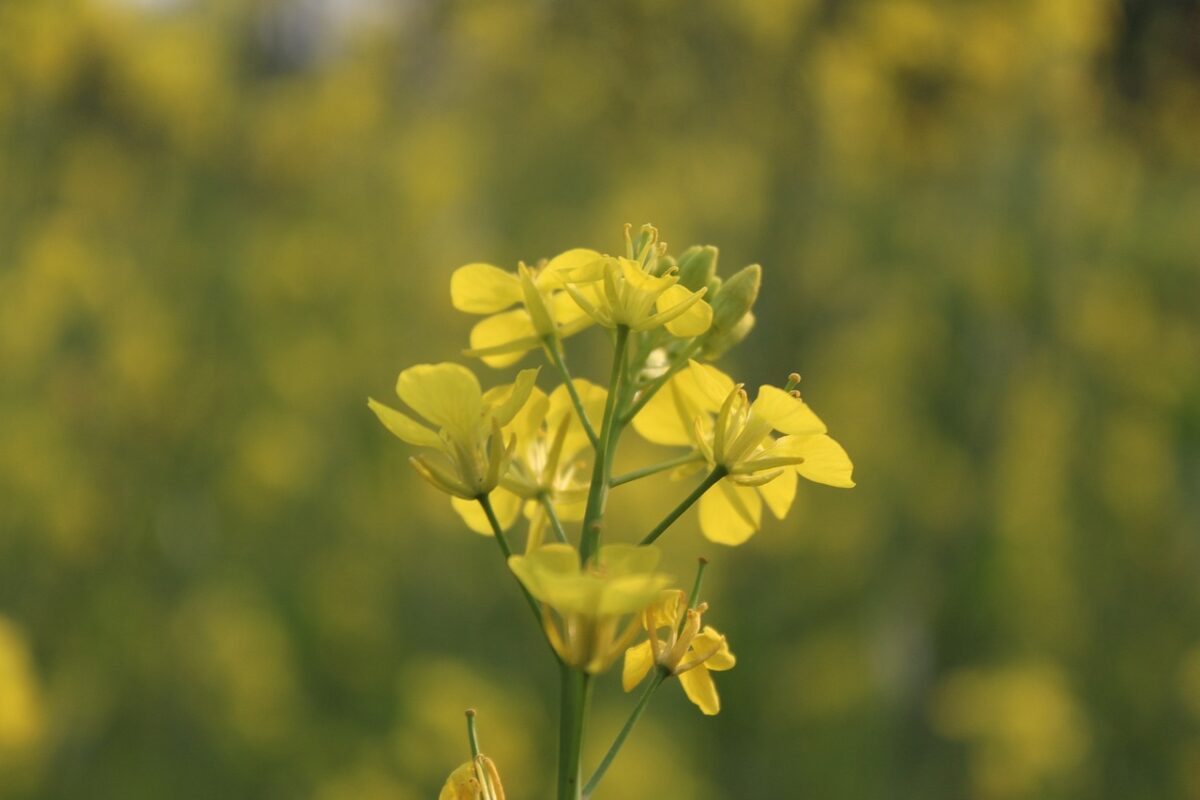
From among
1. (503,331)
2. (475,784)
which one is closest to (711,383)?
(503,331)

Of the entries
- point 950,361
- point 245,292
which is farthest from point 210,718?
point 950,361

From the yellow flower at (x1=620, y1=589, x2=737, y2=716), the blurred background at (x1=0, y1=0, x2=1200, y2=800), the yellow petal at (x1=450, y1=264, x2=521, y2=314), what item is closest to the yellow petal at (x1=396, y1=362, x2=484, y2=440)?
the yellow petal at (x1=450, y1=264, x2=521, y2=314)

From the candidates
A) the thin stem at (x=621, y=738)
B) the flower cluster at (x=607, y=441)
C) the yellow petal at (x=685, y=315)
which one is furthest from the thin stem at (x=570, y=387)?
the thin stem at (x=621, y=738)

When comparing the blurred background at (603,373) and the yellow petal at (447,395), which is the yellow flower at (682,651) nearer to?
the yellow petal at (447,395)

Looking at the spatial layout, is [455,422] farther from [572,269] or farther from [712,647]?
[712,647]

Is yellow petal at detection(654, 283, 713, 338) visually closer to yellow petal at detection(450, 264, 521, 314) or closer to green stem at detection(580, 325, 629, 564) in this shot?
green stem at detection(580, 325, 629, 564)

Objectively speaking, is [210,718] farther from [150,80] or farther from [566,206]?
[150,80]
